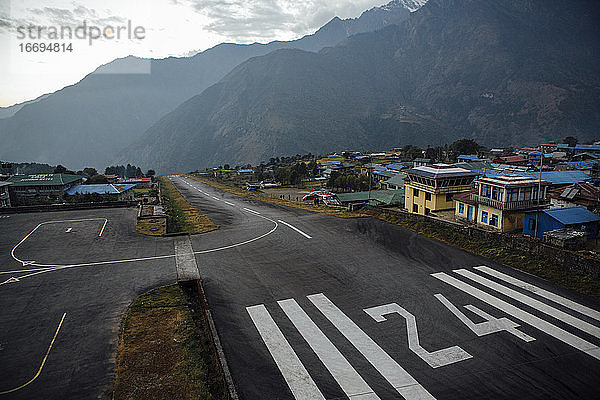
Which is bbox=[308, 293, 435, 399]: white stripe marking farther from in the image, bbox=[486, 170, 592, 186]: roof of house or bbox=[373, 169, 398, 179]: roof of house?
bbox=[373, 169, 398, 179]: roof of house

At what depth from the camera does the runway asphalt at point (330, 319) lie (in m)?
11.1

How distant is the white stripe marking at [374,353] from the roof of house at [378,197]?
39.7 metres

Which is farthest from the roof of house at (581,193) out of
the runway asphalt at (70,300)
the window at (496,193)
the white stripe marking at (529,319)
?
the runway asphalt at (70,300)

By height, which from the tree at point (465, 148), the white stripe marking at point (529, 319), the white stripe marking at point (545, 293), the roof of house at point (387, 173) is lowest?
the white stripe marking at point (529, 319)

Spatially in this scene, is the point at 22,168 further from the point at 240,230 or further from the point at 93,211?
the point at 240,230

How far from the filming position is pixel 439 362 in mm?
12008

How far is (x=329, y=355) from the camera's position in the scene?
12570 millimetres

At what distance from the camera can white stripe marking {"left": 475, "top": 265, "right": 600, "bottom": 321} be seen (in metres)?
14.5

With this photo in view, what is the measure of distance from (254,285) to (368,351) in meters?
7.64

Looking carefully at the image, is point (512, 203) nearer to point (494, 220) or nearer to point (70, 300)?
point (494, 220)

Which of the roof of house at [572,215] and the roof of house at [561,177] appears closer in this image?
the roof of house at [572,215]

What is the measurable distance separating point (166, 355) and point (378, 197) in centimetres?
4789

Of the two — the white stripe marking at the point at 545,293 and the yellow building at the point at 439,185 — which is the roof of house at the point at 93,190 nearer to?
the yellow building at the point at 439,185

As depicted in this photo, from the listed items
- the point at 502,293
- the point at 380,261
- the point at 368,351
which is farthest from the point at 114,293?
the point at 502,293
